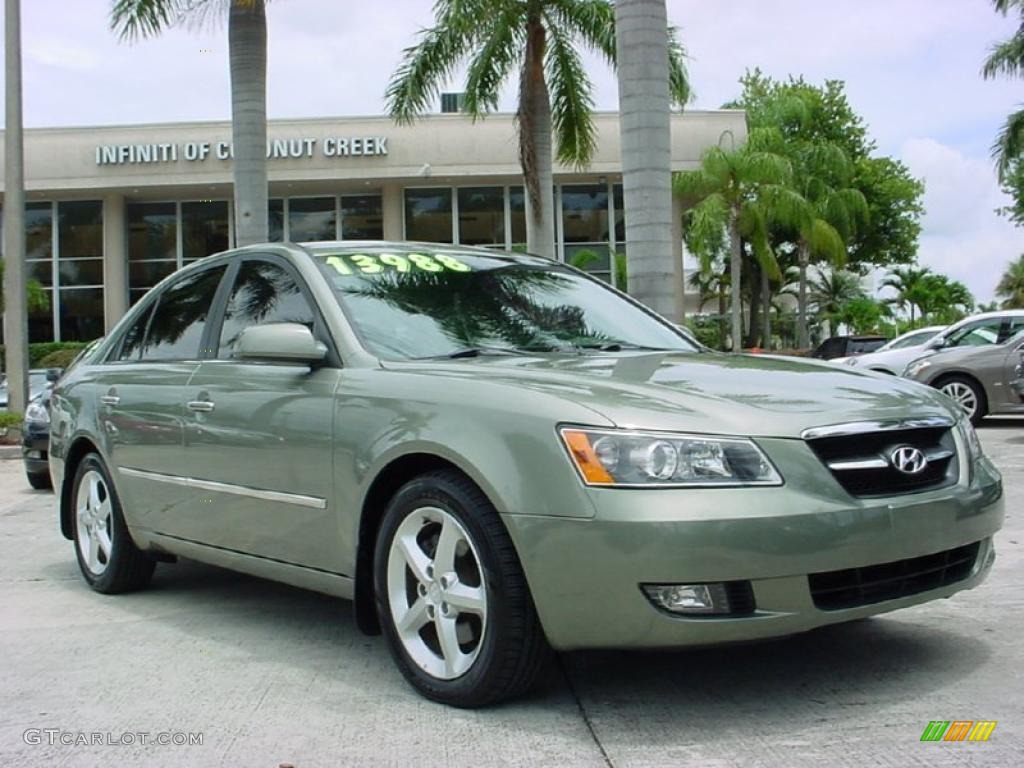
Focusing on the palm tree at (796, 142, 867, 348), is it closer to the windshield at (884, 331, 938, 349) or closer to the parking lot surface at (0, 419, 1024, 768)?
the windshield at (884, 331, 938, 349)

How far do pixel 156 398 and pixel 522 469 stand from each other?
2.47 metres

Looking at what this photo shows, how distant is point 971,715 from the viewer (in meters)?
3.48

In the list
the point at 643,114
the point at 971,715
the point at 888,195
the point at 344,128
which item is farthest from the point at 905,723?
the point at 888,195

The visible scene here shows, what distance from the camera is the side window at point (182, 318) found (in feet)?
17.5

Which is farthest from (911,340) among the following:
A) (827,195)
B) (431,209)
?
(827,195)

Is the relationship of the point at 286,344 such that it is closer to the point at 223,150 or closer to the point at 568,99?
the point at 568,99

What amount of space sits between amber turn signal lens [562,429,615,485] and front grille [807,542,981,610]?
2.22 feet

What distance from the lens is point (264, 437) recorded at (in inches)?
174

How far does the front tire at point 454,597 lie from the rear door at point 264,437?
0.37 metres

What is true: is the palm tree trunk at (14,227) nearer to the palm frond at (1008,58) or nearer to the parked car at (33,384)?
the parked car at (33,384)

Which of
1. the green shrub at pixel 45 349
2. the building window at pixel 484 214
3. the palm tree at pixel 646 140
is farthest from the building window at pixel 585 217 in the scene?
the palm tree at pixel 646 140

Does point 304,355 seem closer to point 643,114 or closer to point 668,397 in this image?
point 668,397

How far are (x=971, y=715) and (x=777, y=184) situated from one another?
3039 centimetres

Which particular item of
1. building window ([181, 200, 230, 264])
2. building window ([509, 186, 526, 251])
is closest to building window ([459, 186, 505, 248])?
building window ([509, 186, 526, 251])
